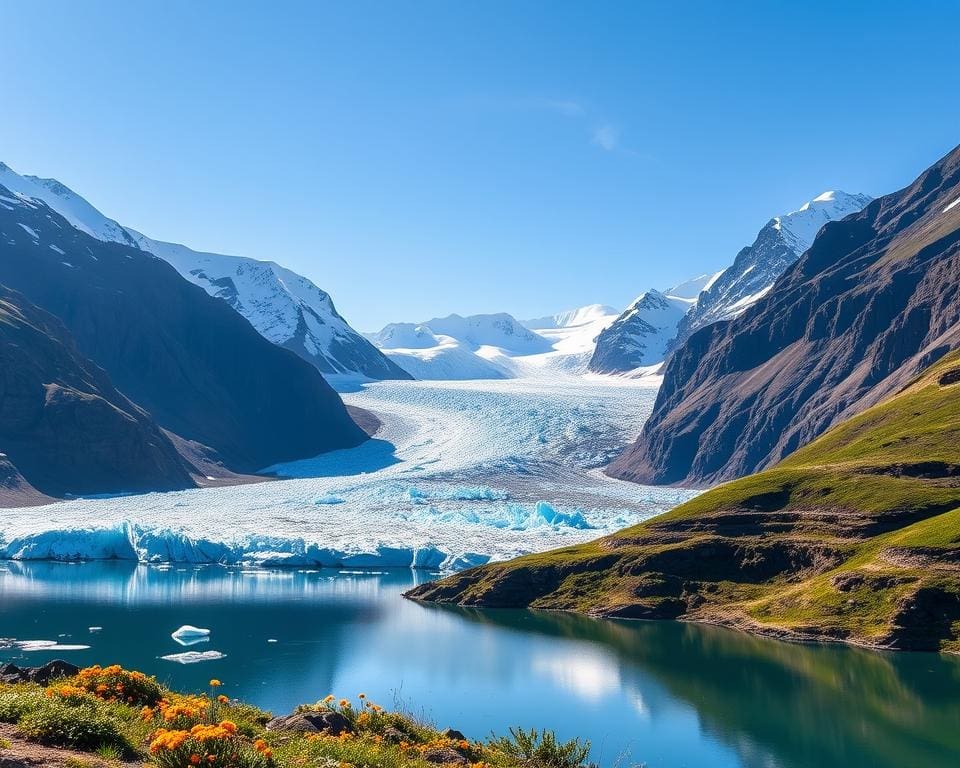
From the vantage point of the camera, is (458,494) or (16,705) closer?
(16,705)

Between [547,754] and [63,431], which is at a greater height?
[63,431]

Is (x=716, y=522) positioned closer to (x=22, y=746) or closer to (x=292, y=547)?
(x=292, y=547)

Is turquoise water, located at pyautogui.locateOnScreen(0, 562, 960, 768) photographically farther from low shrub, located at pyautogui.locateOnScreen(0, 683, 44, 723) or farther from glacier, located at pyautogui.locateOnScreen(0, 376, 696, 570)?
glacier, located at pyautogui.locateOnScreen(0, 376, 696, 570)

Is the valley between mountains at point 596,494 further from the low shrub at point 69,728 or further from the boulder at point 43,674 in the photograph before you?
the low shrub at point 69,728

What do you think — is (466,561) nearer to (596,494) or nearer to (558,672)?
(596,494)

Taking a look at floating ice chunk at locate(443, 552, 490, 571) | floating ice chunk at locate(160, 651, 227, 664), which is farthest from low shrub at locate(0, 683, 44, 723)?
floating ice chunk at locate(443, 552, 490, 571)

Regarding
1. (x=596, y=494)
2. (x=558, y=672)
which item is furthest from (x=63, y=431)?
(x=558, y=672)

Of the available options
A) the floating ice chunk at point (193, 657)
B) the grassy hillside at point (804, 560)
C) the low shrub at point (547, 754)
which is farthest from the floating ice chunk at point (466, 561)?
the low shrub at point (547, 754)

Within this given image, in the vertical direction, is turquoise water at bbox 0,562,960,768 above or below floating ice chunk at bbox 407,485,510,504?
below
